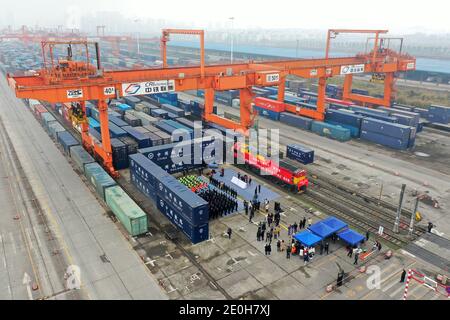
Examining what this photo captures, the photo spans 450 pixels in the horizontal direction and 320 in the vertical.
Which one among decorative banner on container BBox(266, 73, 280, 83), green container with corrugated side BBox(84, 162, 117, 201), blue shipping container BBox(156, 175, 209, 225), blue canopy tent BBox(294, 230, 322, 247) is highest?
decorative banner on container BBox(266, 73, 280, 83)

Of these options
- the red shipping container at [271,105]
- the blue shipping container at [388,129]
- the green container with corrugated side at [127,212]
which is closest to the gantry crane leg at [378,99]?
the red shipping container at [271,105]

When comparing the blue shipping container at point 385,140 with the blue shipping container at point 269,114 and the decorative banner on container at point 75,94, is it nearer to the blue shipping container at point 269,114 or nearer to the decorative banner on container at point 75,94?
the blue shipping container at point 269,114

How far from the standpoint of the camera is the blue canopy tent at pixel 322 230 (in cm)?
2998

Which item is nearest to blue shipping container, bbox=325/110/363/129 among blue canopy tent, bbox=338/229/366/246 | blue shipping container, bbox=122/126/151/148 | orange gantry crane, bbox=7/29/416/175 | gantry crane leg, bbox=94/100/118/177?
orange gantry crane, bbox=7/29/416/175

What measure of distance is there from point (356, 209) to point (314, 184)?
711 centimetres

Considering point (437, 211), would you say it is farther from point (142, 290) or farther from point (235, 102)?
point (235, 102)

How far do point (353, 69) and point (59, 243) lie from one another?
63474 mm

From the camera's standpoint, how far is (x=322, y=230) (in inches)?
1204

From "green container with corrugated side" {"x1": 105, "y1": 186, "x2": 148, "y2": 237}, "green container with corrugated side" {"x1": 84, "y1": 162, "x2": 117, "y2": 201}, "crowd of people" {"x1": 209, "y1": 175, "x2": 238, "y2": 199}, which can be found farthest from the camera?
"crowd of people" {"x1": 209, "y1": 175, "x2": 238, "y2": 199}

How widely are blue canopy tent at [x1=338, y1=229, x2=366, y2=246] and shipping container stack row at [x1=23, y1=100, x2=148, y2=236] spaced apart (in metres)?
18.1

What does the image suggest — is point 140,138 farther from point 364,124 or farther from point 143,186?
point 364,124

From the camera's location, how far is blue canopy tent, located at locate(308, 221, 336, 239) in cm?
2998

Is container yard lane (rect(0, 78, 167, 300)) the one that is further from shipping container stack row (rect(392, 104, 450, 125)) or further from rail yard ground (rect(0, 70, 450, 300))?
shipping container stack row (rect(392, 104, 450, 125))
